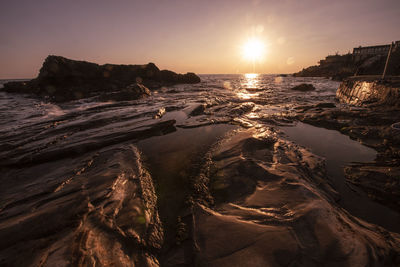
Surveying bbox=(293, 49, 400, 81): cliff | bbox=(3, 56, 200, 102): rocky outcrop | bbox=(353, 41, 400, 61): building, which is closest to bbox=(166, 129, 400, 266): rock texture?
bbox=(3, 56, 200, 102): rocky outcrop

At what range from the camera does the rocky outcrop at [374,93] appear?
253 inches

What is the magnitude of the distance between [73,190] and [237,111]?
785cm

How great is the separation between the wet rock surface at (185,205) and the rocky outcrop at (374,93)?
3450mm

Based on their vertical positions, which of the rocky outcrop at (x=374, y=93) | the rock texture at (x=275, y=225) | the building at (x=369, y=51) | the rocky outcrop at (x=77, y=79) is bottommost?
the rock texture at (x=275, y=225)

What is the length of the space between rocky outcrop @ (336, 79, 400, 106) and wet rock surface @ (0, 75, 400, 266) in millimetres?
3450

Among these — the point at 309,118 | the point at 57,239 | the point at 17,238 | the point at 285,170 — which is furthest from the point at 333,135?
the point at 17,238

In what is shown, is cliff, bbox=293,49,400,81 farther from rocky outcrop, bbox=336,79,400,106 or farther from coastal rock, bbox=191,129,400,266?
coastal rock, bbox=191,129,400,266

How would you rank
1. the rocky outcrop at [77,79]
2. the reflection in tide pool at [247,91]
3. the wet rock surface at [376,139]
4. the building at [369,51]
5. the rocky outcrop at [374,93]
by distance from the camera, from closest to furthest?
the wet rock surface at [376,139], the rocky outcrop at [374,93], the reflection in tide pool at [247,91], the rocky outcrop at [77,79], the building at [369,51]

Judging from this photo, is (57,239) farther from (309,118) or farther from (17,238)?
(309,118)

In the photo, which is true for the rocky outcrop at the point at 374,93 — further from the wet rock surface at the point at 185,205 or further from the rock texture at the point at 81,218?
the rock texture at the point at 81,218

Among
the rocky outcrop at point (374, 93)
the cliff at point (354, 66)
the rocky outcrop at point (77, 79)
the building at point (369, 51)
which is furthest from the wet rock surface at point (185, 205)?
the building at point (369, 51)

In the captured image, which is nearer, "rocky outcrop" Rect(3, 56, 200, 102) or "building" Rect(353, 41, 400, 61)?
"rocky outcrop" Rect(3, 56, 200, 102)

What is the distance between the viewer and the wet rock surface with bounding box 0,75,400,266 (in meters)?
1.52

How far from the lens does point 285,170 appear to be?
2.93 meters
